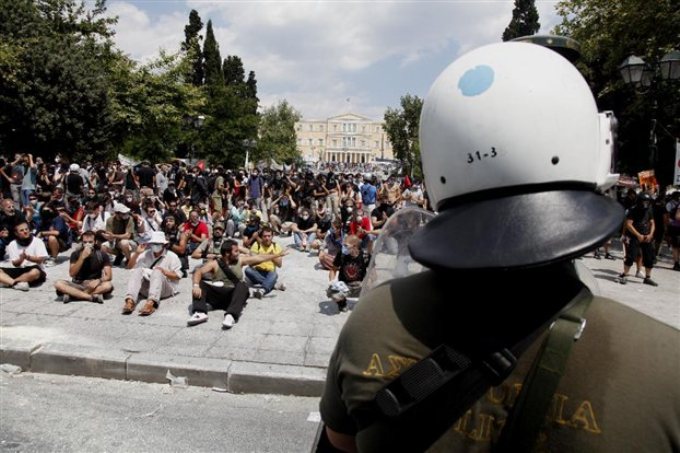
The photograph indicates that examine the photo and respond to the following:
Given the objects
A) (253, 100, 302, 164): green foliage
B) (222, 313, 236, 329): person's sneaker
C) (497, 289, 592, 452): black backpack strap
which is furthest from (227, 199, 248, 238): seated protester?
(253, 100, 302, 164): green foliage

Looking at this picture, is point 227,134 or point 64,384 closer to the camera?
point 64,384

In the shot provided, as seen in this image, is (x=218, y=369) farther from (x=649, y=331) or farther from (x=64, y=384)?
(x=649, y=331)

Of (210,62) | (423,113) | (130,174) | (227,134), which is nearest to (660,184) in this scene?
(130,174)

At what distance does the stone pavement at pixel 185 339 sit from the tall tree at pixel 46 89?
18644 millimetres

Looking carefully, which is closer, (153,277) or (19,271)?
(153,277)

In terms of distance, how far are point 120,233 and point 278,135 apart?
4617 centimetres

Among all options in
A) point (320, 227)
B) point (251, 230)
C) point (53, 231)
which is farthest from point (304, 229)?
point (53, 231)

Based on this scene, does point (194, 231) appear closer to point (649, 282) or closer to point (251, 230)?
point (251, 230)

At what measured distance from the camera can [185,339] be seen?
6059mm

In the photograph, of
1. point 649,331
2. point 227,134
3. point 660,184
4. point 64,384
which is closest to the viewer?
point 649,331

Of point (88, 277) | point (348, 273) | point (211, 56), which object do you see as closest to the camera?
point (88, 277)

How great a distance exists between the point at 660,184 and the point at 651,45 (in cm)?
714

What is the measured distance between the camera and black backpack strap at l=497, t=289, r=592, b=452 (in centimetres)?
82

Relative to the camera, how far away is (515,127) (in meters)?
1.02
